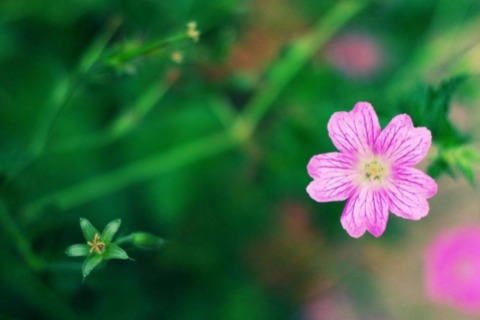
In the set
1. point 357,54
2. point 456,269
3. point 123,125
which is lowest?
point 456,269

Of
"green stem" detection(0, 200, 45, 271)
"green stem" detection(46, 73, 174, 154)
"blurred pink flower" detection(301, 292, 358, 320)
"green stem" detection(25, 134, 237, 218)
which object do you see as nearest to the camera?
"green stem" detection(0, 200, 45, 271)

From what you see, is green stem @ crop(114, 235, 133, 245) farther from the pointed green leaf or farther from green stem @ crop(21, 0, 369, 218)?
green stem @ crop(21, 0, 369, 218)

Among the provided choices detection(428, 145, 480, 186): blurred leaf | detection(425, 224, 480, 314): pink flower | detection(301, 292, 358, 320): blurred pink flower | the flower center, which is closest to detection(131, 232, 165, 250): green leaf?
the flower center

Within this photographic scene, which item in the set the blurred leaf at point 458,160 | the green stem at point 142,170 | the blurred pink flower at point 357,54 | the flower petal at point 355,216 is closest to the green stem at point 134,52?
the flower petal at point 355,216

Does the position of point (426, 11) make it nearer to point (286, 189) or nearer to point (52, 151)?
point (286, 189)

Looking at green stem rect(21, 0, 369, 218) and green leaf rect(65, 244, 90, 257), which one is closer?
green leaf rect(65, 244, 90, 257)

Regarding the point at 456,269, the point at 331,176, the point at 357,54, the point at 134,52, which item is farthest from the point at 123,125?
the point at 456,269

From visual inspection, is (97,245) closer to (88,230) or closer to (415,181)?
(88,230)

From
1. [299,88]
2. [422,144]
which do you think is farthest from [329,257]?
[422,144]
